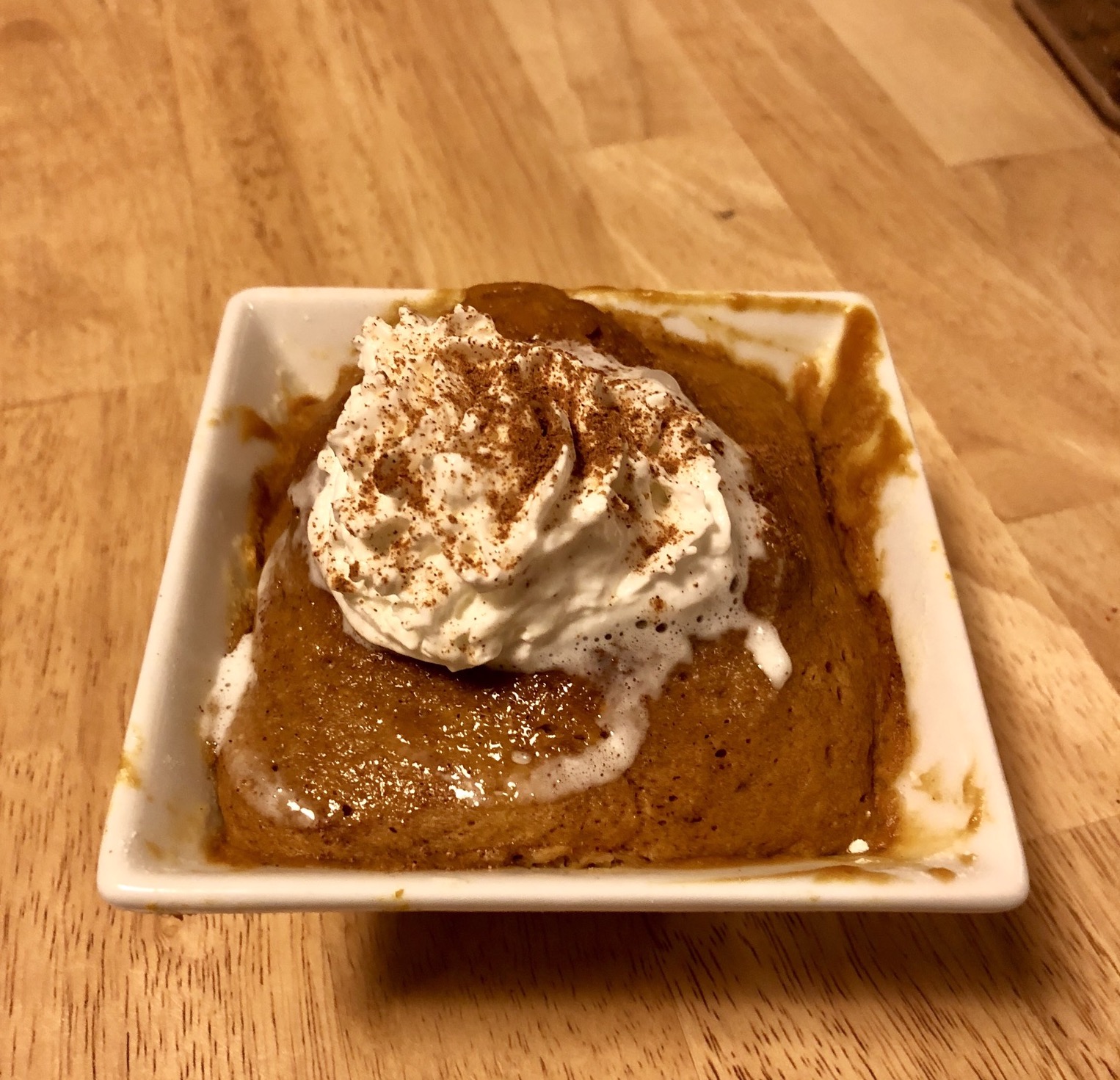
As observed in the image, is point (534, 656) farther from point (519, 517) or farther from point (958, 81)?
point (958, 81)

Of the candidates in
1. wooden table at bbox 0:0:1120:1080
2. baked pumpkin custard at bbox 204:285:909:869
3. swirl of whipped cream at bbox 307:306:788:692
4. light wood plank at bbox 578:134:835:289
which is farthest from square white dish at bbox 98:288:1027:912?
light wood plank at bbox 578:134:835:289

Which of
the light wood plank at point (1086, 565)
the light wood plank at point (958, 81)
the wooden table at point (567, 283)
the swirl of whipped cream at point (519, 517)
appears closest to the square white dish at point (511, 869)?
the swirl of whipped cream at point (519, 517)

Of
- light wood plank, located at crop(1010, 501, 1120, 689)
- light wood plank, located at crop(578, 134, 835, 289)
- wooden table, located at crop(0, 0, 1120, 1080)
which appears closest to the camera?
wooden table, located at crop(0, 0, 1120, 1080)

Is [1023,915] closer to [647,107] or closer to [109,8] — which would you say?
[647,107]

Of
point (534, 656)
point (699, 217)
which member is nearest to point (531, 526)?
point (534, 656)

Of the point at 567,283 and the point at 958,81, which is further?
the point at 958,81

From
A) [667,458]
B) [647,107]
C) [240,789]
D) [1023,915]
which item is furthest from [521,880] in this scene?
[647,107]

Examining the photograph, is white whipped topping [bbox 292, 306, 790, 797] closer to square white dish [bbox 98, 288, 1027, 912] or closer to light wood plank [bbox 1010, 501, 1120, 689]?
square white dish [bbox 98, 288, 1027, 912]
